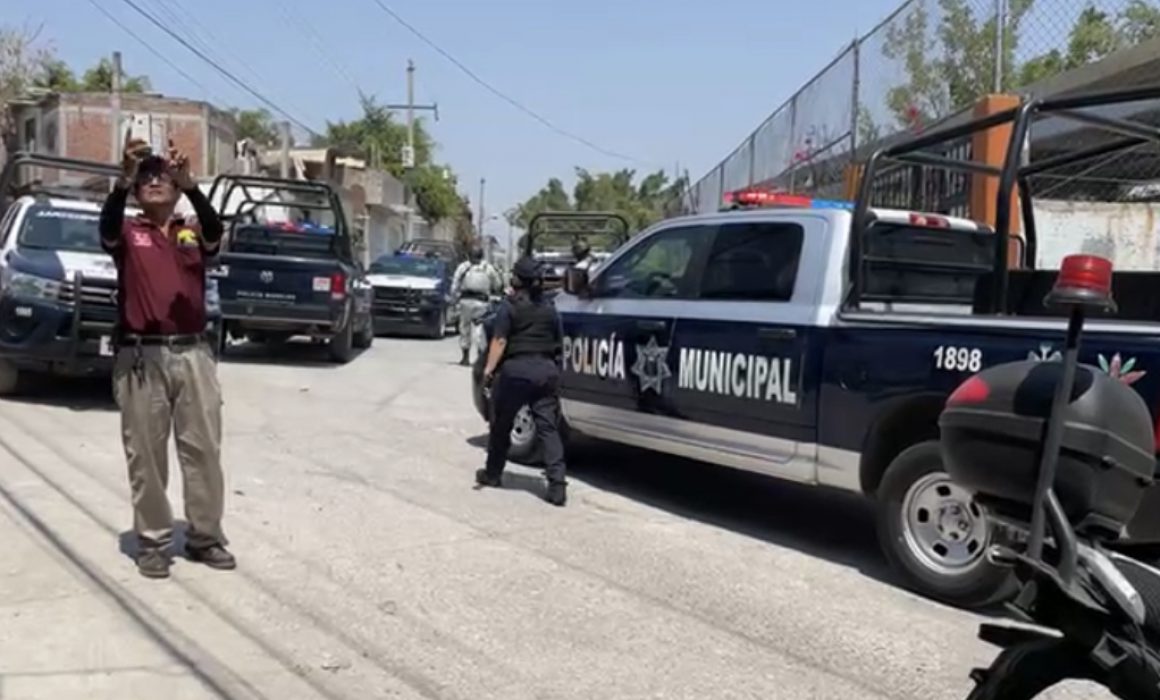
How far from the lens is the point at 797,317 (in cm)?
645

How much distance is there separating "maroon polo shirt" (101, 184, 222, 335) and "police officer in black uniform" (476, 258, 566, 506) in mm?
2391

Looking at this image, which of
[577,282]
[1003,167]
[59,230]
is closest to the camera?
[1003,167]

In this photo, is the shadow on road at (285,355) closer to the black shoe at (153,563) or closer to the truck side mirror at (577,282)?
the truck side mirror at (577,282)

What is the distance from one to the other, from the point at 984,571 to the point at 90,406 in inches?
317

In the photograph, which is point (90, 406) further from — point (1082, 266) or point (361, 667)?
point (1082, 266)

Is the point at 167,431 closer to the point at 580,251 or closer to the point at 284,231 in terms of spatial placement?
the point at 284,231

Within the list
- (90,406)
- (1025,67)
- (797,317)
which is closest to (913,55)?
(1025,67)

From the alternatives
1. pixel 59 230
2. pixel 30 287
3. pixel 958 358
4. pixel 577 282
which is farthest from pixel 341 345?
pixel 958 358

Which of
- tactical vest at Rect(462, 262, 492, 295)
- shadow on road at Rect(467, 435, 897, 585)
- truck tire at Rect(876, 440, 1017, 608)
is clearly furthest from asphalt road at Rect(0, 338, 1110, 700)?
tactical vest at Rect(462, 262, 492, 295)

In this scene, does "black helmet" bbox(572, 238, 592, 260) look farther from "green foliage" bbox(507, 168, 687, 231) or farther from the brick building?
"green foliage" bbox(507, 168, 687, 231)

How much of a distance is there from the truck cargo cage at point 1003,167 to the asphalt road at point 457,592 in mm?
1588

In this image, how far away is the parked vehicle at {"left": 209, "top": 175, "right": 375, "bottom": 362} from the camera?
14.4m

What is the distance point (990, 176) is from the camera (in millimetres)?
7957

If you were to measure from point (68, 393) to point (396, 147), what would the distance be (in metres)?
55.1
